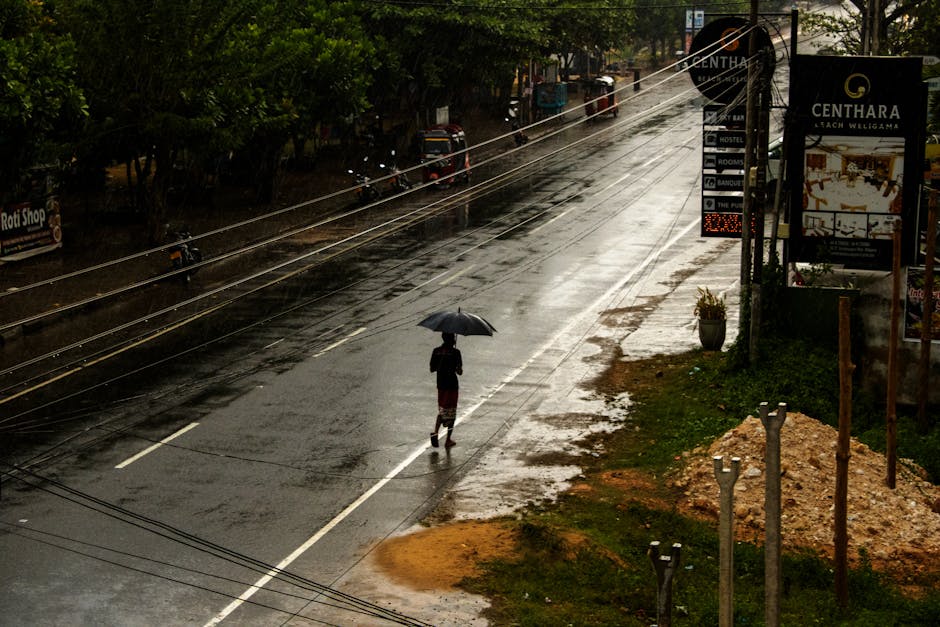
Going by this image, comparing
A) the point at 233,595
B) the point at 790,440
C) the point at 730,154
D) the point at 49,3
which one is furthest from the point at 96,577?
the point at 49,3

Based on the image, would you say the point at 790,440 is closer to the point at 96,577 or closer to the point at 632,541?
the point at 632,541

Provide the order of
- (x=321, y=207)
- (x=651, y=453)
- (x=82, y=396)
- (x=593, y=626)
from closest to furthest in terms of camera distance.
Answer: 1. (x=593, y=626)
2. (x=651, y=453)
3. (x=82, y=396)
4. (x=321, y=207)

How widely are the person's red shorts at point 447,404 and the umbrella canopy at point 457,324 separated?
97 cm

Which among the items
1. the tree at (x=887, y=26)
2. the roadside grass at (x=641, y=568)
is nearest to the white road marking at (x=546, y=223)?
the tree at (x=887, y=26)

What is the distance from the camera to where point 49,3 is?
37.2 metres

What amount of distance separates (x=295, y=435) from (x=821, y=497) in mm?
8275

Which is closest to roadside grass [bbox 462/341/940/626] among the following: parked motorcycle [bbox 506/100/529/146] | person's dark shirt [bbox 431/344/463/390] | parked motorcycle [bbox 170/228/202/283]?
person's dark shirt [bbox 431/344/463/390]

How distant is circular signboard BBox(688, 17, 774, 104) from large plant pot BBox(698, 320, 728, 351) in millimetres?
4659

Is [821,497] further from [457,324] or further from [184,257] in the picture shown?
[184,257]

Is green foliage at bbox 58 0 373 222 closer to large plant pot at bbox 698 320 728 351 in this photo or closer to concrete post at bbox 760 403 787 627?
large plant pot at bbox 698 320 728 351

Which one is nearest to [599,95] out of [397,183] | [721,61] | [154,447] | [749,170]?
[397,183]

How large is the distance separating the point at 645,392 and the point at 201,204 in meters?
25.0

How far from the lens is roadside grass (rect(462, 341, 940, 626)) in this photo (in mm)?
14523

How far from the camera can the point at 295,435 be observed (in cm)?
2081
